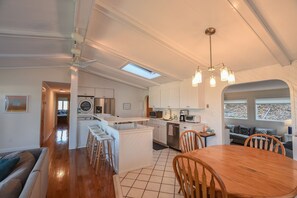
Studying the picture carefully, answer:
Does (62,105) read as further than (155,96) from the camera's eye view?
Yes

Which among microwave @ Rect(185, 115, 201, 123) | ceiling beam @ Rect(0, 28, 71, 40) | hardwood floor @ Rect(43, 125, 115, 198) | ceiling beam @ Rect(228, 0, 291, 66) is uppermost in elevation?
ceiling beam @ Rect(0, 28, 71, 40)

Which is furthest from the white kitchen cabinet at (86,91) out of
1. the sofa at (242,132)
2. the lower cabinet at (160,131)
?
the sofa at (242,132)

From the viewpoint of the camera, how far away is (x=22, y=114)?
172 inches

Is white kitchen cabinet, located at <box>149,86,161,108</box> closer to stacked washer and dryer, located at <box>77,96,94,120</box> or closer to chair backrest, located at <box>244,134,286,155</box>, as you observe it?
stacked washer and dryer, located at <box>77,96,94,120</box>

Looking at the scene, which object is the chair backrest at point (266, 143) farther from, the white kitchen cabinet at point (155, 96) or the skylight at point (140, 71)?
the white kitchen cabinet at point (155, 96)

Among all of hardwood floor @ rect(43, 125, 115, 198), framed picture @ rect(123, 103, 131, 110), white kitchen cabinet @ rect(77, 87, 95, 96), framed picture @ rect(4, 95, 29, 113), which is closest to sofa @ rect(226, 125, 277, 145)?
framed picture @ rect(123, 103, 131, 110)

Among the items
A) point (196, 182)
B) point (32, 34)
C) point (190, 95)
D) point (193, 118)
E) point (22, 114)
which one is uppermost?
point (32, 34)

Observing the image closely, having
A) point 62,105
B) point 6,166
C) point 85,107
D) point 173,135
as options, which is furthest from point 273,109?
point 62,105

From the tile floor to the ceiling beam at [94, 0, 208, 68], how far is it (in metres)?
2.50

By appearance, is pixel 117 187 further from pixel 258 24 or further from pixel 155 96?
pixel 155 96

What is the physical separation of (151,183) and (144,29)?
2.69m

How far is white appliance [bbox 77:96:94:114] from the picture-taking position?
530 cm

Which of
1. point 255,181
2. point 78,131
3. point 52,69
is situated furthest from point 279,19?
point 52,69

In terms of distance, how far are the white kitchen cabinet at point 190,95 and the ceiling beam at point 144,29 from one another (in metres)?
1.17
